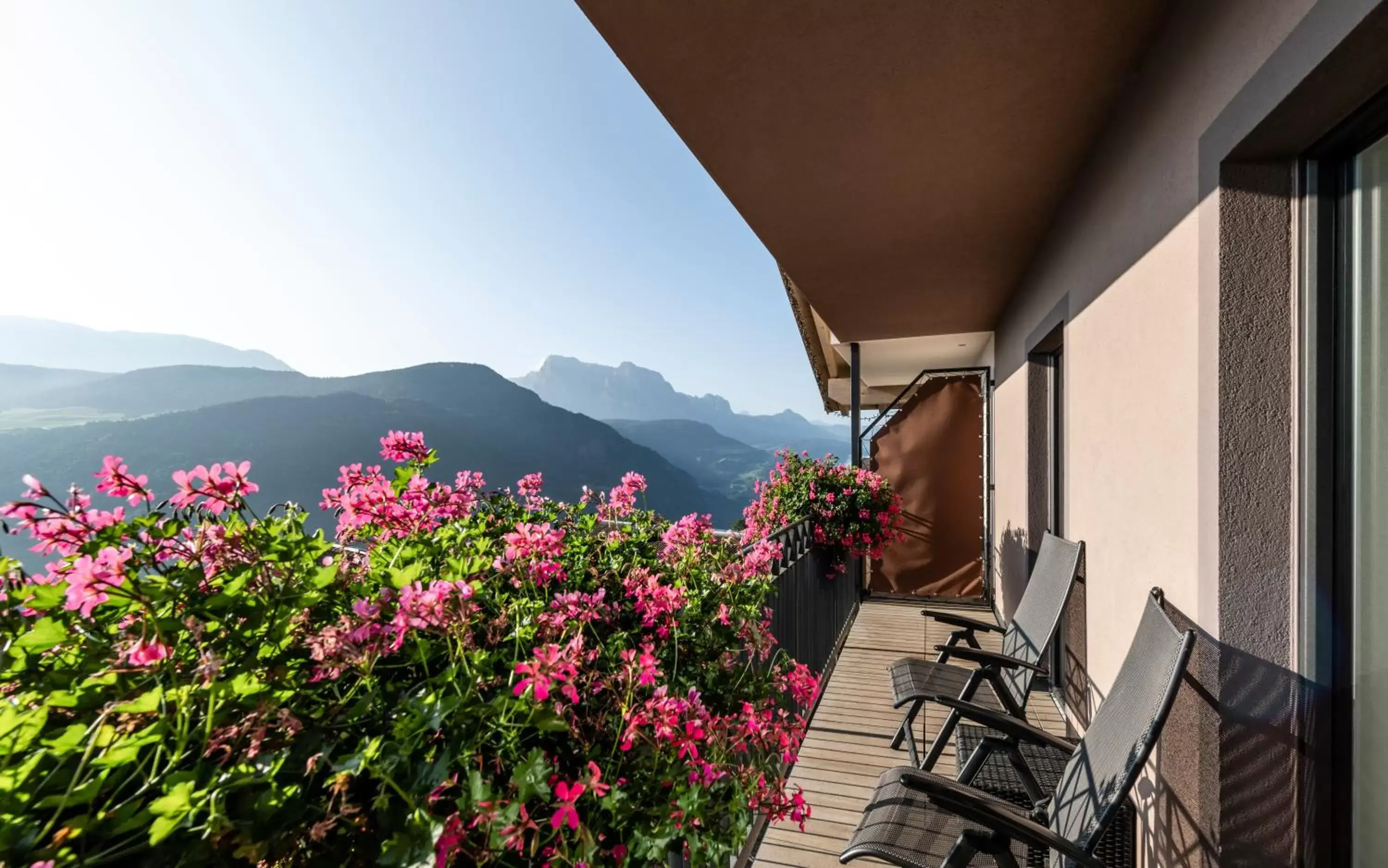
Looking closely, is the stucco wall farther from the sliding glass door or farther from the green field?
the green field

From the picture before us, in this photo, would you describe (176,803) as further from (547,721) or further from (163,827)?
(547,721)

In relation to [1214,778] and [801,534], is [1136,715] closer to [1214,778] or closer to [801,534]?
[1214,778]

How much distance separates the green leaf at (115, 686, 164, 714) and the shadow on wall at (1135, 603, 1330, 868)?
6.25ft

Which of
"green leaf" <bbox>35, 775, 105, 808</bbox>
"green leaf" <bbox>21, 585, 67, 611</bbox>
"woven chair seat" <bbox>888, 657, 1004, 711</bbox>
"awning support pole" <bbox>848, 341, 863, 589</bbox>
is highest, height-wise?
"awning support pole" <bbox>848, 341, 863, 589</bbox>

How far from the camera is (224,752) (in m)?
0.59

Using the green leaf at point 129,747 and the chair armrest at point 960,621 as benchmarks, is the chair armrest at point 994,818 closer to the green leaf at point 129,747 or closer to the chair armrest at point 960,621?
the green leaf at point 129,747

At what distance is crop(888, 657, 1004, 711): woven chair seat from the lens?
7.60 ft

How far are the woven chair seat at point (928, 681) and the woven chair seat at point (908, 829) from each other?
54 centimetres

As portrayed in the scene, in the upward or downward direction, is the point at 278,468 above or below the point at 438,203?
below

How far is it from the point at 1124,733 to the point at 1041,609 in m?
1.33

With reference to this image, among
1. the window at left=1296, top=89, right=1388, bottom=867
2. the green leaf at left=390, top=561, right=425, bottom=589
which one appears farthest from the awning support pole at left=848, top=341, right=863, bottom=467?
the green leaf at left=390, top=561, right=425, bottom=589

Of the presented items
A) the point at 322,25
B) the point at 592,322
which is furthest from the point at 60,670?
the point at 592,322

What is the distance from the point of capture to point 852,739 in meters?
2.80

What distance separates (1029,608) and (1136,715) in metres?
1.46
